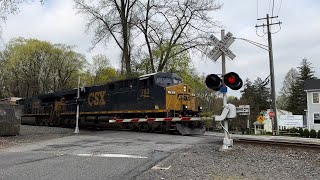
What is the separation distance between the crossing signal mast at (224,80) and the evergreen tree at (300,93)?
77813 millimetres

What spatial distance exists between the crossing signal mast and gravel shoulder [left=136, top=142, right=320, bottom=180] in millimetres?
1167

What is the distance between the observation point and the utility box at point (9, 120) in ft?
68.3

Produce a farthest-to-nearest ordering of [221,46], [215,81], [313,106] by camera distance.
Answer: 1. [313,106]
2. [221,46]
3. [215,81]

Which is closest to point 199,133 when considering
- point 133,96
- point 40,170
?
point 133,96

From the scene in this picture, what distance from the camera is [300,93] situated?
3388 inches

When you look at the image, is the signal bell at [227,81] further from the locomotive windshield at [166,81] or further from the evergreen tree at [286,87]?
the evergreen tree at [286,87]

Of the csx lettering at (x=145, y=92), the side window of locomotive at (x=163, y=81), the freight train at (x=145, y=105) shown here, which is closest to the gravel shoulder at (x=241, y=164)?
the freight train at (x=145, y=105)

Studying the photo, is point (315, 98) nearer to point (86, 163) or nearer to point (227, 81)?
point (227, 81)

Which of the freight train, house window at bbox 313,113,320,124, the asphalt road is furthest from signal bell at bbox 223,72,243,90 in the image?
house window at bbox 313,113,320,124

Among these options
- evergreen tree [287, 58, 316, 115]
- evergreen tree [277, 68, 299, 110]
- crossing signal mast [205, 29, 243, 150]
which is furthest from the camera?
evergreen tree [277, 68, 299, 110]

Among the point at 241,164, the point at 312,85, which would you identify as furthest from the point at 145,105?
the point at 312,85

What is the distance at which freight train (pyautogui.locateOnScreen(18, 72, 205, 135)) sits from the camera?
21.0 m

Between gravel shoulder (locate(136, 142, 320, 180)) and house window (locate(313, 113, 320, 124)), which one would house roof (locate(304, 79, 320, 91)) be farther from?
gravel shoulder (locate(136, 142, 320, 180))

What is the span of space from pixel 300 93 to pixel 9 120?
76774 millimetres
